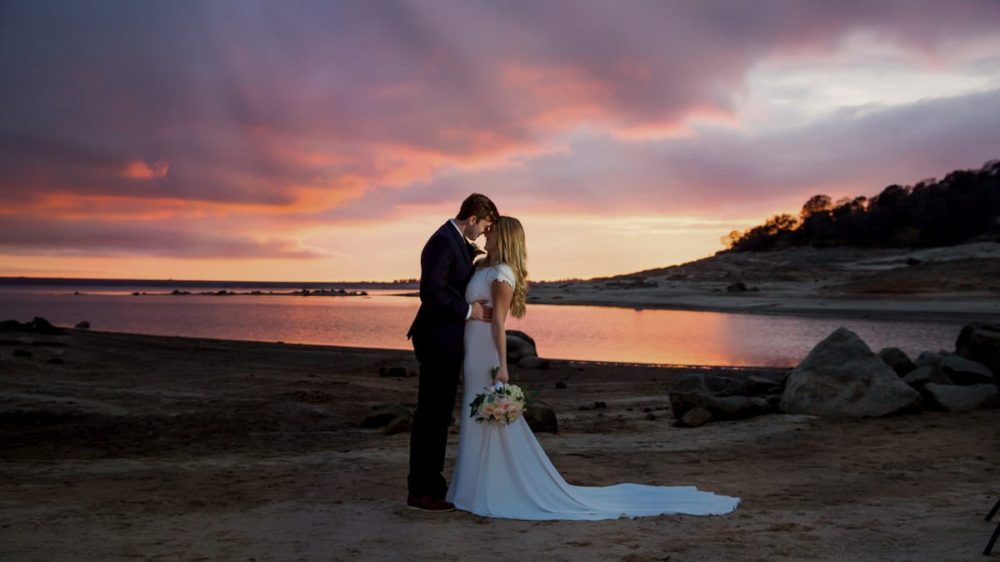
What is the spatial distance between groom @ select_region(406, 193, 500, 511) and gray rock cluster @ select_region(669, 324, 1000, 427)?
6.34 m

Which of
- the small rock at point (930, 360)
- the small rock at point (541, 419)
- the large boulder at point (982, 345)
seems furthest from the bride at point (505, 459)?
the large boulder at point (982, 345)

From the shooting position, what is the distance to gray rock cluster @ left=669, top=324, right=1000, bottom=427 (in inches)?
501

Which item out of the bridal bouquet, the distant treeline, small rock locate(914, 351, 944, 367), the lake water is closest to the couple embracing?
the bridal bouquet

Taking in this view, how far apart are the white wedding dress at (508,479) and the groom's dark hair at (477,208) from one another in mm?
448

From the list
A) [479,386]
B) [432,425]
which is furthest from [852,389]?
[432,425]

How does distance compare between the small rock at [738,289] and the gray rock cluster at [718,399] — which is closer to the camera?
the gray rock cluster at [718,399]

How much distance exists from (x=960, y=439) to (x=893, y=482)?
2958 mm

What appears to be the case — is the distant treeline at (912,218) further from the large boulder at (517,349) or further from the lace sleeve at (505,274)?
the lace sleeve at (505,274)

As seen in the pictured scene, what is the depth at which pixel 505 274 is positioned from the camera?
7.06 meters

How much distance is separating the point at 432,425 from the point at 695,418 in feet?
21.4

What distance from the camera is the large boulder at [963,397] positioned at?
41.6ft

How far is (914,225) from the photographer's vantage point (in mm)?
102000

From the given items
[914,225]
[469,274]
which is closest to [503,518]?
[469,274]

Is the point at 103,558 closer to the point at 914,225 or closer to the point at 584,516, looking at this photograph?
the point at 584,516
